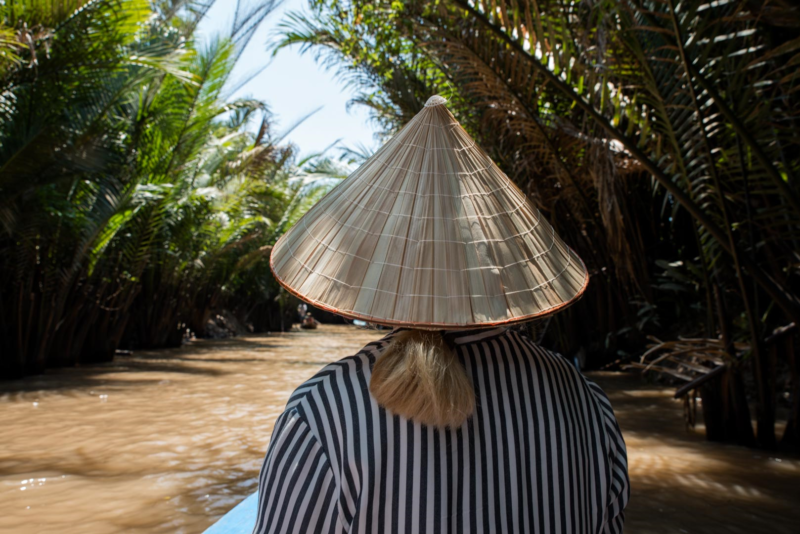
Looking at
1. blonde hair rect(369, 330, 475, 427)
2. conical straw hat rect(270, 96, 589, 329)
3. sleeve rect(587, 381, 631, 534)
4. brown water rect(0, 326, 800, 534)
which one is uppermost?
conical straw hat rect(270, 96, 589, 329)

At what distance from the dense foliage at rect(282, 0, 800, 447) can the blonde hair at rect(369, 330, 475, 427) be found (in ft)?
7.42

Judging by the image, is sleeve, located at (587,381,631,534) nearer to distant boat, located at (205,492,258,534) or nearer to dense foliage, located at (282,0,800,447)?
distant boat, located at (205,492,258,534)

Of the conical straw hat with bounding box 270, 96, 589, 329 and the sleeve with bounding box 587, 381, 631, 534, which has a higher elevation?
the conical straw hat with bounding box 270, 96, 589, 329

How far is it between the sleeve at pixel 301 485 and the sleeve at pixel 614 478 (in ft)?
1.86

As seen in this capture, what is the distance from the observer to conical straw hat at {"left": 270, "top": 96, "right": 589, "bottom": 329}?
0.95 metres

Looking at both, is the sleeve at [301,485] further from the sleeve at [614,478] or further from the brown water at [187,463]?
the brown water at [187,463]

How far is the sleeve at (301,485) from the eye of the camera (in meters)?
0.88

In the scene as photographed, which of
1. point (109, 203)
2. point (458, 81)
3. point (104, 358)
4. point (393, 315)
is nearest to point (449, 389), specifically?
point (393, 315)

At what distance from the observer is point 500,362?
99 centimetres

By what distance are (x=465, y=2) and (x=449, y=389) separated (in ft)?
8.09

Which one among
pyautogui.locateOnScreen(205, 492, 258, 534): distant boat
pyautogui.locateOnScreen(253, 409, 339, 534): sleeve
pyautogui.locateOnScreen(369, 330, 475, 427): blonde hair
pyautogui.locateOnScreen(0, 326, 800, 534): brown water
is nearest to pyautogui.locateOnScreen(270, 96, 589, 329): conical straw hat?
pyautogui.locateOnScreen(369, 330, 475, 427): blonde hair

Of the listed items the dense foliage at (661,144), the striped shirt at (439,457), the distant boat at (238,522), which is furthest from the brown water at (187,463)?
the striped shirt at (439,457)

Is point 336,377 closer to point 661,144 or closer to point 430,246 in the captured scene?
point 430,246

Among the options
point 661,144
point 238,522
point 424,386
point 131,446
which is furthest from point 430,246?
point 131,446
